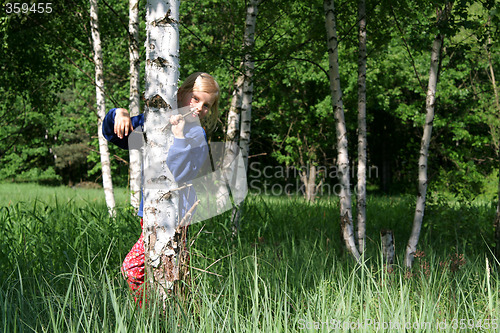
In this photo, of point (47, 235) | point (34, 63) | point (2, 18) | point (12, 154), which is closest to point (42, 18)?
point (34, 63)

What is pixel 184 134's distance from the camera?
241cm

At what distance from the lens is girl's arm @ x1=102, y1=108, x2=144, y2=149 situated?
2318 mm

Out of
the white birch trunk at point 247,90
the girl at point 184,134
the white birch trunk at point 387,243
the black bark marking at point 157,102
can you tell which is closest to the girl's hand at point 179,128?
the girl at point 184,134

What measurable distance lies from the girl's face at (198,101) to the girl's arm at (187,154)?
12 centimetres

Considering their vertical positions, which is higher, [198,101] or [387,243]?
[198,101]

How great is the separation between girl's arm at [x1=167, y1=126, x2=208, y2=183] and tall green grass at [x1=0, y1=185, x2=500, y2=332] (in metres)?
0.53

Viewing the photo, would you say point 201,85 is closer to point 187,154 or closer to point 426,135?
point 187,154

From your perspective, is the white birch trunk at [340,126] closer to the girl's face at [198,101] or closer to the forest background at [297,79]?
the forest background at [297,79]

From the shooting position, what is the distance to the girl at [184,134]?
7.63ft

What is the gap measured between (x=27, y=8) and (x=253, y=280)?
7.04m

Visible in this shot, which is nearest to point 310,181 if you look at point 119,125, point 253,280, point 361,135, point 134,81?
point 134,81

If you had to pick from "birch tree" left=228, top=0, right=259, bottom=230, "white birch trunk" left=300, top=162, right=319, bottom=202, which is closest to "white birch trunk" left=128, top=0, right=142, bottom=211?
"birch tree" left=228, top=0, right=259, bottom=230

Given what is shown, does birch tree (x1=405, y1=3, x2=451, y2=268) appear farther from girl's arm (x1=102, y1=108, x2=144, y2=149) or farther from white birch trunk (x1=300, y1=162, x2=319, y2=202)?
white birch trunk (x1=300, y1=162, x2=319, y2=202)

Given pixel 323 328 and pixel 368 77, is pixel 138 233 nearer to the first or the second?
pixel 323 328
